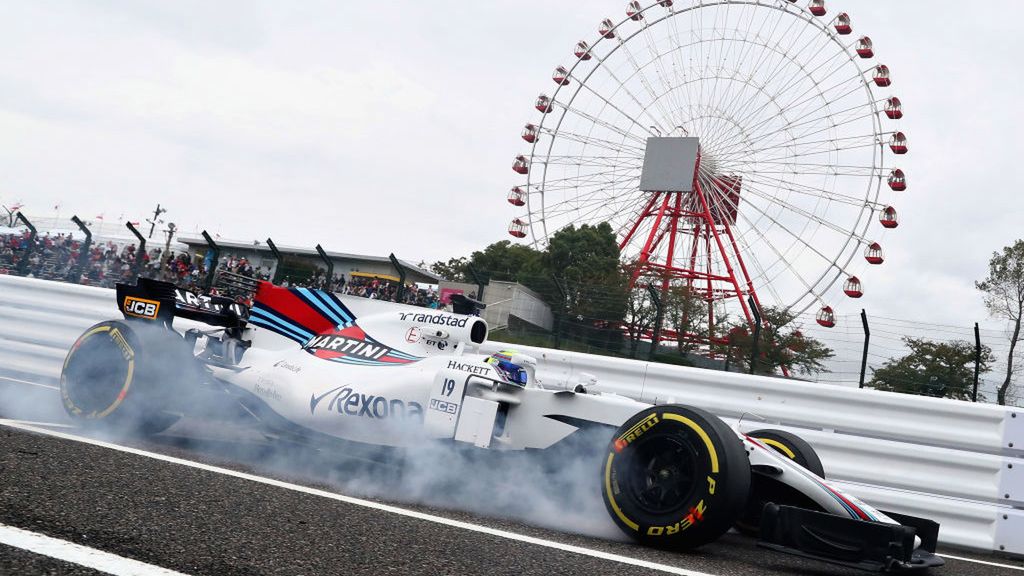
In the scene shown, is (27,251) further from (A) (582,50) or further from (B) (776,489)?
(A) (582,50)

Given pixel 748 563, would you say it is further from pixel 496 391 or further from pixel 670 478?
pixel 496 391

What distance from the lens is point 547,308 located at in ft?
34.3

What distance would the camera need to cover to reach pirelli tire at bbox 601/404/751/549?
373 centimetres

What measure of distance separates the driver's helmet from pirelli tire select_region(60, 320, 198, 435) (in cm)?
232

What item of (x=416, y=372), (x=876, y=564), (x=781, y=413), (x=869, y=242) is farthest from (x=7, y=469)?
(x=869, y=242)

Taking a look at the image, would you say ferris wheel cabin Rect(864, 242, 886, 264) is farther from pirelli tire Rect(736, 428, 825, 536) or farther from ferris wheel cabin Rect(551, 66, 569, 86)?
pirelli tire Rect(736, 428, 825, 536)

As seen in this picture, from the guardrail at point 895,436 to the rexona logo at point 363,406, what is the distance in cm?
109

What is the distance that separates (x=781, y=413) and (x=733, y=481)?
2.57m

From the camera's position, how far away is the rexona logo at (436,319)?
560 cm

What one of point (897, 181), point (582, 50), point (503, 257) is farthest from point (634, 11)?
point (503, 257)

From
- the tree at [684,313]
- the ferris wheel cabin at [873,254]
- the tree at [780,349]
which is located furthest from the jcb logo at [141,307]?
the ferris wheel cabin at [873,254]

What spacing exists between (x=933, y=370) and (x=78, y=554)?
26.4 ft

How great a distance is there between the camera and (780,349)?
1088 cm

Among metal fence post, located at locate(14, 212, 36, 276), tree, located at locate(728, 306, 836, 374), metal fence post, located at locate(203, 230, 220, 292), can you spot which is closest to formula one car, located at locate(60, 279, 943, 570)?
tree, located at locate(728, 306, 836, 374)
